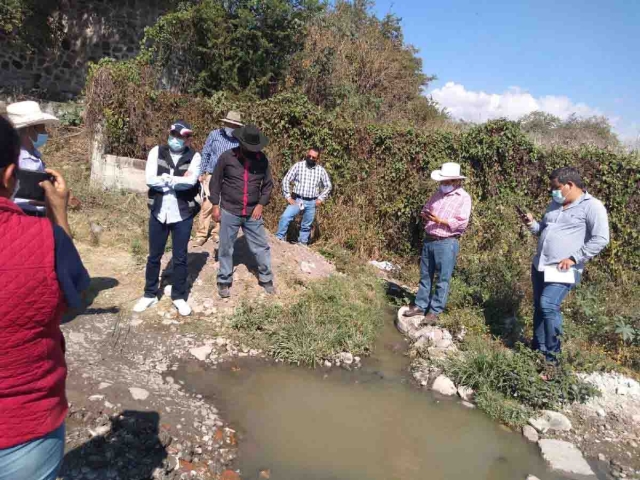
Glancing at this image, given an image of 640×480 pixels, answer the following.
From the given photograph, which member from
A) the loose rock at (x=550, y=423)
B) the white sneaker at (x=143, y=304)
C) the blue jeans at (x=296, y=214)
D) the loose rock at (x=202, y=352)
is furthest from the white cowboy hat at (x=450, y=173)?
the white sneaker at (x=143, y=304)

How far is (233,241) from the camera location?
214 inches

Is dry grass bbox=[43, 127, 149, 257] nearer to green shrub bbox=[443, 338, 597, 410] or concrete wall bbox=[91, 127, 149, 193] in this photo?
concrete wall bbox=[91, 127, 149, 193]

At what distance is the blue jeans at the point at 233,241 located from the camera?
5.35m

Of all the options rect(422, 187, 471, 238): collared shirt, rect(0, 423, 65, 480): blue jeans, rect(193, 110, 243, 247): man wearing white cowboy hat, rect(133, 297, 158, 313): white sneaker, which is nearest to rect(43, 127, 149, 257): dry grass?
rect(193, 110, 243, 247): man wearing white cowboy hat

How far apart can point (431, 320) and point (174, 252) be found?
121 inches

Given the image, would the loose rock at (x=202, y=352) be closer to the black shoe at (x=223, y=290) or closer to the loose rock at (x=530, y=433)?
the black shoe at (x=223, y=290)

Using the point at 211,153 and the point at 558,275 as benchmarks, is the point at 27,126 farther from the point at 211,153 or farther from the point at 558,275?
the point at 558,275

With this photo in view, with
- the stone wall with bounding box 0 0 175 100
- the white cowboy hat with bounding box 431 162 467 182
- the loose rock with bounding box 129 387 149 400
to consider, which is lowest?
the loose rock with bounding box 129 387 149 400

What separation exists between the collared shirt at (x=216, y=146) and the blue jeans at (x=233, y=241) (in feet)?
4.98

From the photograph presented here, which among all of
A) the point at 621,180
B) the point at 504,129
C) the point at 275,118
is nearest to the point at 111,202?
the point at 275,118

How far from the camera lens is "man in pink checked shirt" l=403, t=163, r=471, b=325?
5.16m

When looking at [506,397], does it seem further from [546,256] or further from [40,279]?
[40,279]

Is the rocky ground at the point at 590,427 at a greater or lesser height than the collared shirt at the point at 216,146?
lesser

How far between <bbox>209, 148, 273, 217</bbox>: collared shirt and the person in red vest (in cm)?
365
